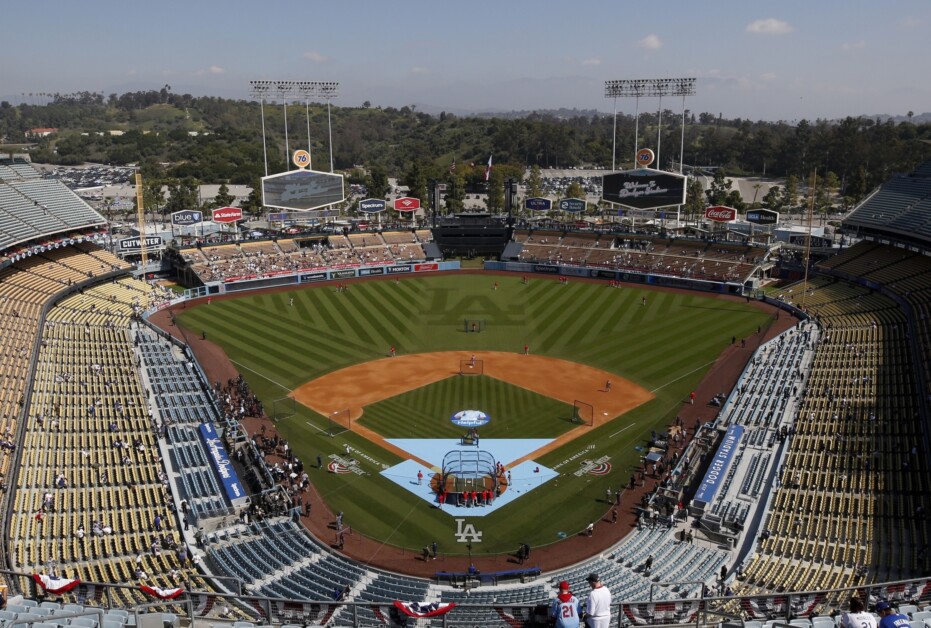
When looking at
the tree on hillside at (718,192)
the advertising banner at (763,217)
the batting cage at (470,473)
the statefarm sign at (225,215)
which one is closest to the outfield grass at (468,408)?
the batting cage at (470,473)

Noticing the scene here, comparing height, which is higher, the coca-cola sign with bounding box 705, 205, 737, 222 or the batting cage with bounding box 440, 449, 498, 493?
the coca-cola sign with bounding box 705, 205, 737, 222

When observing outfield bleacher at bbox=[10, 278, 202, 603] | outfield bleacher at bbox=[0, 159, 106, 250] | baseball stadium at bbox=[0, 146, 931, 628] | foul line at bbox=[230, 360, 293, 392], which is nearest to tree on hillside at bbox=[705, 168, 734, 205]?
baseball stadium at bbox=[0, 146, 931, 628]

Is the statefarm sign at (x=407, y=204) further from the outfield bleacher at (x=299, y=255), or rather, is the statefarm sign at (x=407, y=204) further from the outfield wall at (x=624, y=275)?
the outfield wall at (x=624, y=275)

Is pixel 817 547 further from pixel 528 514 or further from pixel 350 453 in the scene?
pixel 350 453

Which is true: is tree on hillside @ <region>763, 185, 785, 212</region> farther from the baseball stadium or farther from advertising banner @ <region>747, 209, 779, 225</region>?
the baseball stadium

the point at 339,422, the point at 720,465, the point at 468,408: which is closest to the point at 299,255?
the point at 339,422

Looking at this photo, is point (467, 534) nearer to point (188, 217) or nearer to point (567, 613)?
point (567, 613)
